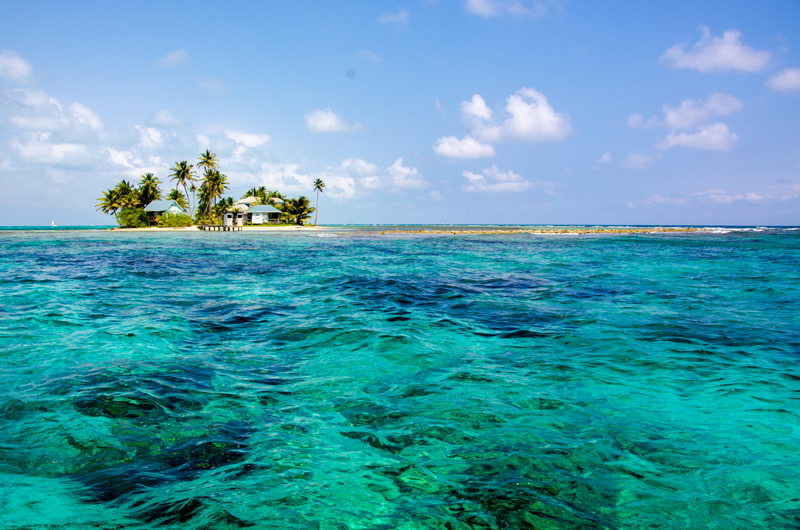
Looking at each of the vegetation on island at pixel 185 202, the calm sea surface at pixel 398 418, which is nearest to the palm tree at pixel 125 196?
the vegetation on island at pixel 185 202

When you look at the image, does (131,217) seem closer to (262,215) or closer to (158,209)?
(158,209)

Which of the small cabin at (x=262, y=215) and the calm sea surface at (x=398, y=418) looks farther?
the small cabin at (x=262, y=215)

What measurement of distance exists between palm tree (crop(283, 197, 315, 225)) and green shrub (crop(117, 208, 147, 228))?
2797 cm

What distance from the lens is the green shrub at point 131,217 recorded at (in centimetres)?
8419

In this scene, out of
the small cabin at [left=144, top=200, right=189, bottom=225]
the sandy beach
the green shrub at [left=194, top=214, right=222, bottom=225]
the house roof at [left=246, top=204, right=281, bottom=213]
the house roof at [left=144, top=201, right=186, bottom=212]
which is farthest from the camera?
the green shrub at [left=194, top=214, right=222, bottom=225]

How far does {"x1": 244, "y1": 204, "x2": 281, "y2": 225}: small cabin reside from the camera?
93000 millimetres

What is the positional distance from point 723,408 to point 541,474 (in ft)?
10.5

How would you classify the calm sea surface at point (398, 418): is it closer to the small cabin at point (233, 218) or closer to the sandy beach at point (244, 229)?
the sandy beach at point (244, 229)

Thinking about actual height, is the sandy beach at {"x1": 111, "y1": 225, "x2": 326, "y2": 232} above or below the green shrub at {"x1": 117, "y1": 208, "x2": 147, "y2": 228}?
below

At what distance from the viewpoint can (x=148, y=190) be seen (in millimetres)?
86562

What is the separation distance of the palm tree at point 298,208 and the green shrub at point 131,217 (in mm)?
27971

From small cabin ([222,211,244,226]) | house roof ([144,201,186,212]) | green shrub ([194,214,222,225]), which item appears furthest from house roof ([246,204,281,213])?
house roof ([144,201,186,212])

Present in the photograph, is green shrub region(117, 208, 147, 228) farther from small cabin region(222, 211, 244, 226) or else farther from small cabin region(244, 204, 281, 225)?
small cabin region(244, 204, 281, 225)

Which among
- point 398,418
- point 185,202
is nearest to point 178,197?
point 185,202
